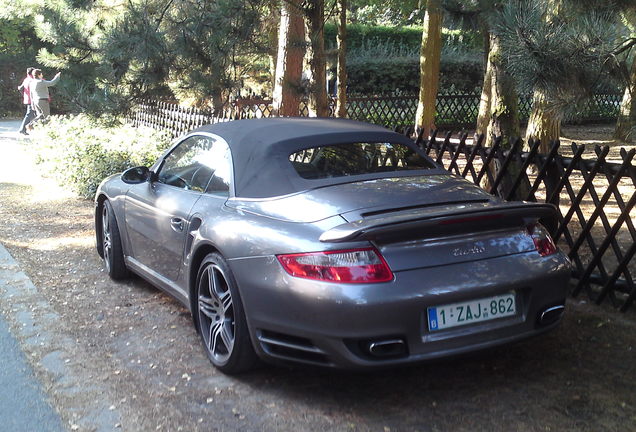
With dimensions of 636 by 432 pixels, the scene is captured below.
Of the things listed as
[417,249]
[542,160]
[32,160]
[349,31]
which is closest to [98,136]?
[32,160]

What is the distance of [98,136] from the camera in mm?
12367

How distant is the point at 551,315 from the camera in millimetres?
4109

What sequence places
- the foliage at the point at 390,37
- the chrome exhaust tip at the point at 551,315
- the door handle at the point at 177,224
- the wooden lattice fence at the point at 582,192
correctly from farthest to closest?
the foliage at the point at 390,37 < the wooden lattice fence at the point at 582,192 < the door handle at the point at 177,224 < the chrome exhaust tip at the point at 551,315

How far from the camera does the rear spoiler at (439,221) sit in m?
3.65

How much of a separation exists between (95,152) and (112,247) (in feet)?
18.4

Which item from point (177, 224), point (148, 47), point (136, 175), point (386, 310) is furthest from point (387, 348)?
point (148, 47)

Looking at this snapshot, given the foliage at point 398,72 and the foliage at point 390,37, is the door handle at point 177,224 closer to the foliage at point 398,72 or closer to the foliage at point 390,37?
the foliage at point 398,72

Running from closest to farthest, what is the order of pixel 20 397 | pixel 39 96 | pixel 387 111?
pixel 20 397 < pixel 39 96 < pixel 387 111

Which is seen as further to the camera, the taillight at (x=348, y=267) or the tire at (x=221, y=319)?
the tire at (x=221, y=319)

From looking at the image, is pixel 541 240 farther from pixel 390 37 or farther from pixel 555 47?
pixel 390 37

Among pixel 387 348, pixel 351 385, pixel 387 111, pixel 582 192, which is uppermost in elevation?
pixel 582 192

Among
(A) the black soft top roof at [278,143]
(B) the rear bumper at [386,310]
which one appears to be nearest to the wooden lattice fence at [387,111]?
(A) the black soft top roof at [278,143]

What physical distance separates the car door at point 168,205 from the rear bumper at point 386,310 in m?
1.13

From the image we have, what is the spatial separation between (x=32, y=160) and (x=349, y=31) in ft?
47.9
